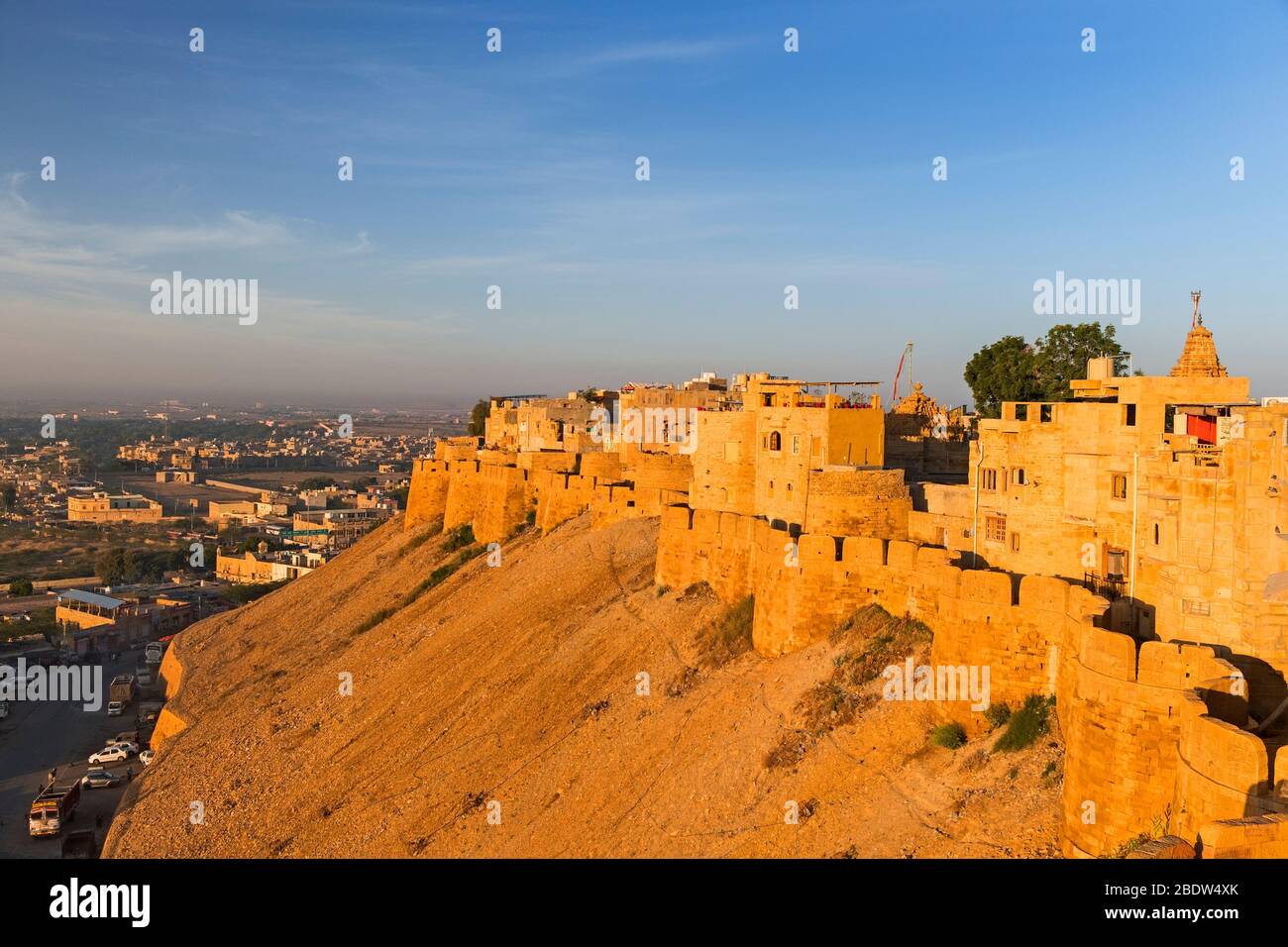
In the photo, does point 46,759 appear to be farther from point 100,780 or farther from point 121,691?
point 121,691

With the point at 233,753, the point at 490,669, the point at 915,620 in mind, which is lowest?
the point at 233,753

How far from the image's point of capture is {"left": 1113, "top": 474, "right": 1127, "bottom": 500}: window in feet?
52.1

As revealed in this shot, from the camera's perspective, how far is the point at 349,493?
142000mm

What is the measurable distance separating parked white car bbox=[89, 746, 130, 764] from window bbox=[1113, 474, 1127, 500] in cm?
3421

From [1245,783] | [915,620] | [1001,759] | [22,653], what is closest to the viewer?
[1245,783]

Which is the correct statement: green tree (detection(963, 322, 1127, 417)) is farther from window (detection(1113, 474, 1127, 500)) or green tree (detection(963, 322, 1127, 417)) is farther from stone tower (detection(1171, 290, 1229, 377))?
window (detection(1113, 474, 1127, 500))

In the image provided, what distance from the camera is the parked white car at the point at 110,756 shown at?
37.5 metres

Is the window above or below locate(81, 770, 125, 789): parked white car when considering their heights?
above

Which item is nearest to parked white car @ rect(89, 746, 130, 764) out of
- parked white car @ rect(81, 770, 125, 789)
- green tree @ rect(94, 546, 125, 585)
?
parked white car @ rect(81, 770, 125, 789)

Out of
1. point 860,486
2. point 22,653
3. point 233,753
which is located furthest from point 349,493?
point 860,486

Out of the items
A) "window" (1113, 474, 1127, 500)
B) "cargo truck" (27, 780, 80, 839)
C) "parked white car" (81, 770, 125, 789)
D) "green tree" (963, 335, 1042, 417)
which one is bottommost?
"parked white car" (81, 770, 125, 789)

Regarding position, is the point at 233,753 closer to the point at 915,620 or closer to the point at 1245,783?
the point at 915,620
